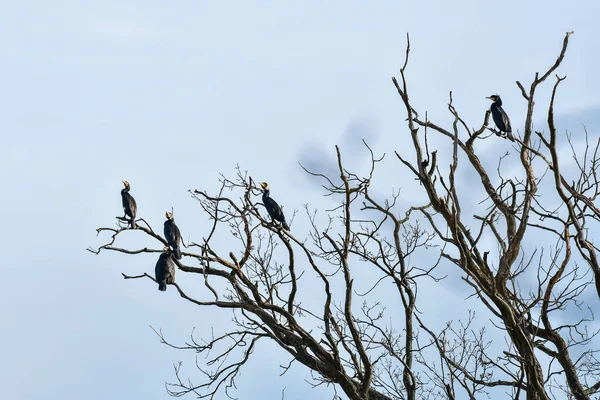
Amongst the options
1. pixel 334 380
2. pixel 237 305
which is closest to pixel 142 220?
pixel 237 305

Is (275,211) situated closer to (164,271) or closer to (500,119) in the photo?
(164,271)

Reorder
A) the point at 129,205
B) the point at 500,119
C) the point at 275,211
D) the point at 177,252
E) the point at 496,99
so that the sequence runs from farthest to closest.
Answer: the point at 496,99 → the point at 500,119 → the point at 129,205 → the point at 275,211 → the point at 177,252

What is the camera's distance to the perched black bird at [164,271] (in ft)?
29.1

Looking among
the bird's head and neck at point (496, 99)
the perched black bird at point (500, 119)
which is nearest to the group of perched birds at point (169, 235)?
the perched black bird at point (500, 119)

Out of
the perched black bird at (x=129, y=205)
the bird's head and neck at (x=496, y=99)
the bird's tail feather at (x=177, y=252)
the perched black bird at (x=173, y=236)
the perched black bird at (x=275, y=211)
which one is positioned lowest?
the bird's tail feather at (x=177, y=252)

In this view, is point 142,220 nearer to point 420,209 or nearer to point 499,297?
point 420,209

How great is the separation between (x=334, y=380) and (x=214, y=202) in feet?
8.26

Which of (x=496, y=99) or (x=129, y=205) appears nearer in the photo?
(x=129, y=205)

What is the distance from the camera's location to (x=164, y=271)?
9.00 meters

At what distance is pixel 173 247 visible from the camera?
8.52 metres

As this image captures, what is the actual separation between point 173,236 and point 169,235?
9cm

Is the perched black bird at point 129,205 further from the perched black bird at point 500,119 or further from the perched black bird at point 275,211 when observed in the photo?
the perched black bird at point 500,119

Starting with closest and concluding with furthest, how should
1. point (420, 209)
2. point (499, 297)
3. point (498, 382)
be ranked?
1. point (499, 297)
2. point (498, 382)
3. point (420, 209)

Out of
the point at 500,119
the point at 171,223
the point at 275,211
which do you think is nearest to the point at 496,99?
the point at 500,119
